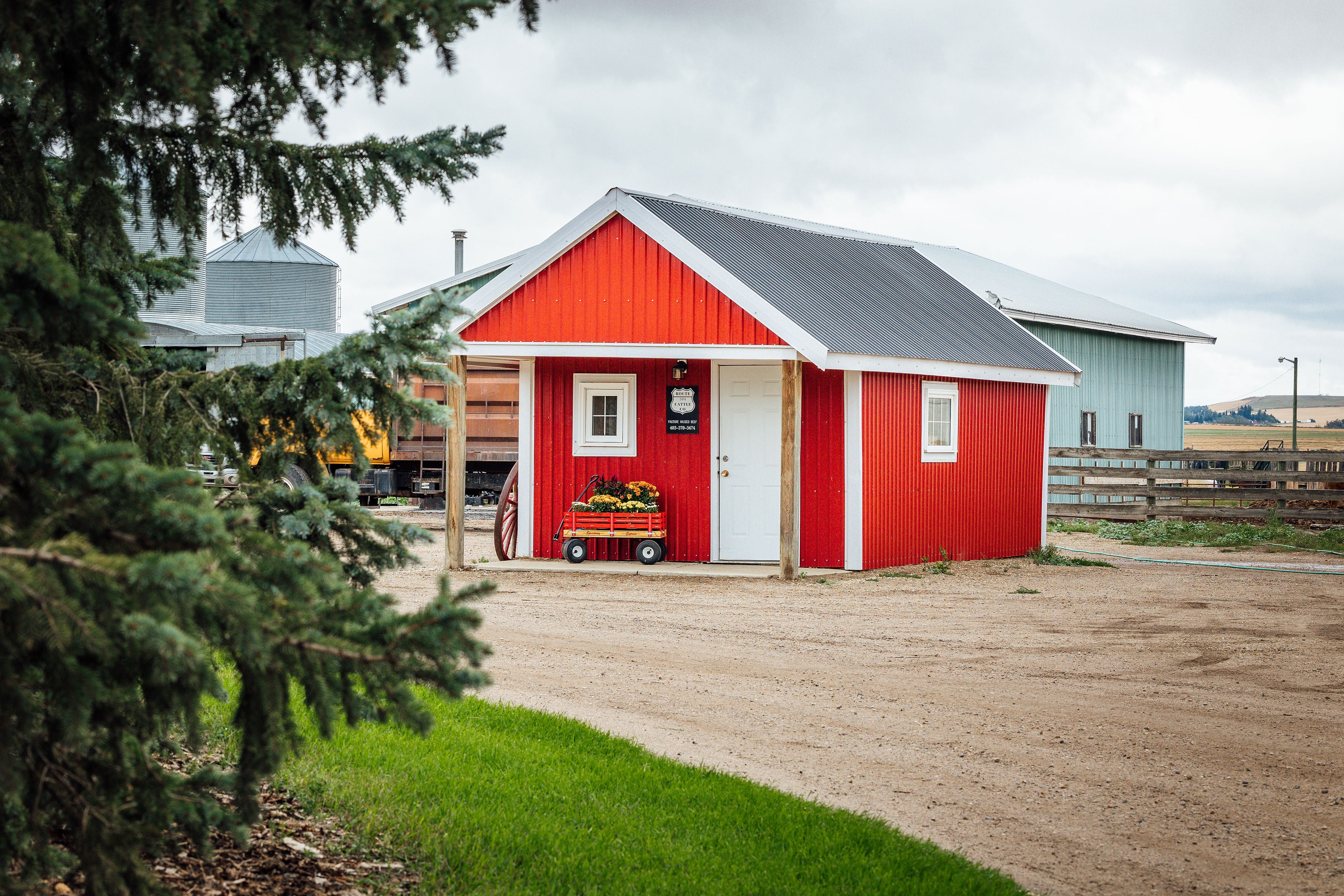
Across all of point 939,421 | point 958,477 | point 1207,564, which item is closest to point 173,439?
point 939,421

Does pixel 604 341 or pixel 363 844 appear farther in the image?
pixel 604 341

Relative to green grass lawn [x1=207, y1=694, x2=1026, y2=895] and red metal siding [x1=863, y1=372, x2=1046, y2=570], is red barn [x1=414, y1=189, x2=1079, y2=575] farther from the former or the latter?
green grass lawn [x1=207, y1=694, x2=1026, y2=895]

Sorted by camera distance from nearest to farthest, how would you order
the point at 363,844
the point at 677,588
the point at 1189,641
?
the point at 363,844 < the point at 1189,641 < the point at 677,588

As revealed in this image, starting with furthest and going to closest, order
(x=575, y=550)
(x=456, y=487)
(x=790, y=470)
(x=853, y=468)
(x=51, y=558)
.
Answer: (x=575, y=550), (x=853, y=468), (x=456, y=487), (x=790, y=470), (x=51, y=558)

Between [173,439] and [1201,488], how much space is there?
21444mm

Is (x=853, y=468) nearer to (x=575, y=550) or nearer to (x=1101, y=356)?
(x=575, y=550)

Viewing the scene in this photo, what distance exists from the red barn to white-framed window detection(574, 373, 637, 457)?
19 mm

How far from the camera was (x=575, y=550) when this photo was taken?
1456cm

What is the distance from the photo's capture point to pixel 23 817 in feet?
9.59

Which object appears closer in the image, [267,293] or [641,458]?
[641,458]

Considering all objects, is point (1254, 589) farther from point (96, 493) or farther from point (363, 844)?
point (96, 493)

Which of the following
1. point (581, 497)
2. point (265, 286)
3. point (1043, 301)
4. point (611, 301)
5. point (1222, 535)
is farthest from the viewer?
point (265, 286)

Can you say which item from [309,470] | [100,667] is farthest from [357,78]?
[100,667]

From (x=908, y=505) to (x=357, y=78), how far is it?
477 inches
